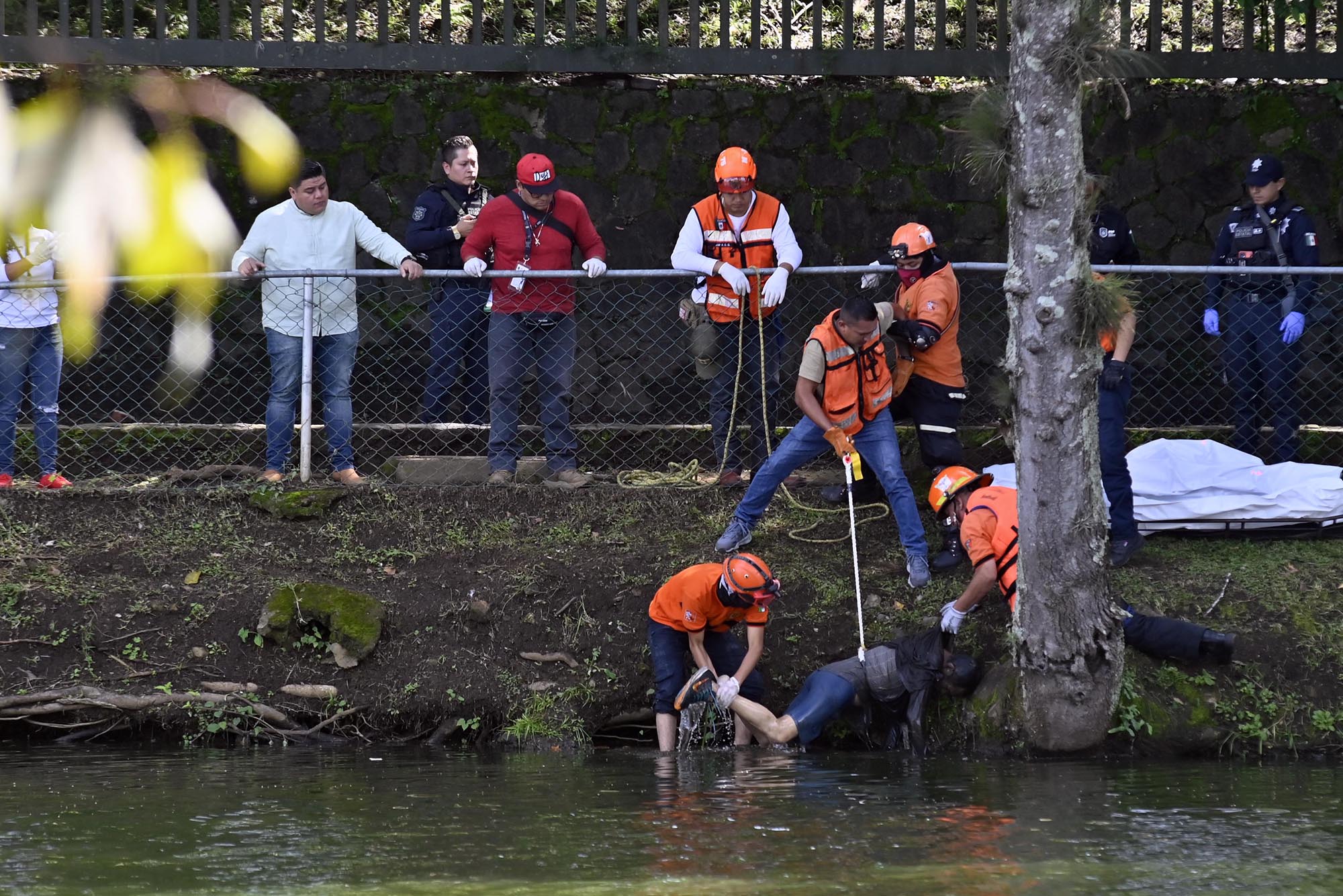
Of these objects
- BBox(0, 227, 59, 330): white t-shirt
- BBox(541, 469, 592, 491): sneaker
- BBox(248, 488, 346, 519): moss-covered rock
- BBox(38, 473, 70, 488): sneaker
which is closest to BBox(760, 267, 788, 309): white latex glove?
BBox(541, 469, 592, 491): sneaker

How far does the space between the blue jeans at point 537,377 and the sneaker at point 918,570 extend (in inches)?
83.4

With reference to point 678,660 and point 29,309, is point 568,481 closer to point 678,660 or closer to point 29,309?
point 678,660

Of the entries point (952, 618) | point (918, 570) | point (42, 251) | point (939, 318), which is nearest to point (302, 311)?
point (939, 318)

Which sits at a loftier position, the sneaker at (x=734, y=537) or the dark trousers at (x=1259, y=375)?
the dark trousers at (x=1259, y=375)

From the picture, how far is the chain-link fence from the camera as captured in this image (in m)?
8.86

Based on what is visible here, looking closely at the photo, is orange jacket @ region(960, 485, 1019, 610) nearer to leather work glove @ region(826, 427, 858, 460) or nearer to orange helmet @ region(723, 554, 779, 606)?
leather work glove @ region(826, 427, 858, 460)

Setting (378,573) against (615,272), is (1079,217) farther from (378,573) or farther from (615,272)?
(378,573)

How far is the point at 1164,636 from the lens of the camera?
23.5ft

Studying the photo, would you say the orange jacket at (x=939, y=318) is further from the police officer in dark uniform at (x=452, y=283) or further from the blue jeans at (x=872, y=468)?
the police officer in dark uniform at (x=452, y=283)

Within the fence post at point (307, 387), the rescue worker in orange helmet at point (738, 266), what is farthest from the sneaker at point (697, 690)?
the fence post at point (307, 387)

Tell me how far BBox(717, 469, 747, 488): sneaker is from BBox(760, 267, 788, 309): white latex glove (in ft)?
3.43

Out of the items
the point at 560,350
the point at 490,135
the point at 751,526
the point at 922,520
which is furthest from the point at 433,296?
the point at 922,520

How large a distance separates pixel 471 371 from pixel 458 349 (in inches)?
7.8

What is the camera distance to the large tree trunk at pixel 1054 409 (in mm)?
6406
